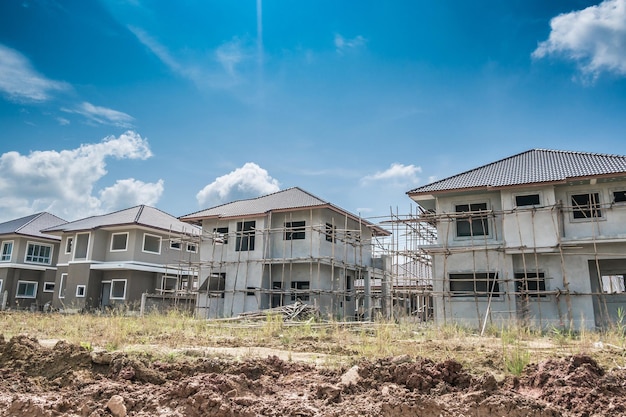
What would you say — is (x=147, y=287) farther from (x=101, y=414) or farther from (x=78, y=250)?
(x=101, y=414)

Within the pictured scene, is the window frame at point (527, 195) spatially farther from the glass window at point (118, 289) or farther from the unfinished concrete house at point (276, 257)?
the glass window at point (118, 289)

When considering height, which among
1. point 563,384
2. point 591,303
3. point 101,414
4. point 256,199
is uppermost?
point 256,199

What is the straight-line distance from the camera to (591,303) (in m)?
16.6

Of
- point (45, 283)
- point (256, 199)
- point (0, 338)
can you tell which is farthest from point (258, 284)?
point (45, 283)

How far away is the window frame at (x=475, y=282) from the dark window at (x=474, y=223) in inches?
63.6

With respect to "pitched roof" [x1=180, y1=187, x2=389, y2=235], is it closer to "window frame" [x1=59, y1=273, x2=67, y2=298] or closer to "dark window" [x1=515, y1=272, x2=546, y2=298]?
"dark window" [x1=515, y1=272, x2=546, y2=298]

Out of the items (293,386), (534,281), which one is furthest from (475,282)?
(293,386)

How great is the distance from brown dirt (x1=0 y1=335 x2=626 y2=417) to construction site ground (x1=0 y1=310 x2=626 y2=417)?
12mm

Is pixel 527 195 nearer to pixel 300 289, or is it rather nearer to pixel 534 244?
pixel 534 244

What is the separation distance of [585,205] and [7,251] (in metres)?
38.4

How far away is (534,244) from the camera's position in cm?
1695

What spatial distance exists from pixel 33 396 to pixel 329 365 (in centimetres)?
411

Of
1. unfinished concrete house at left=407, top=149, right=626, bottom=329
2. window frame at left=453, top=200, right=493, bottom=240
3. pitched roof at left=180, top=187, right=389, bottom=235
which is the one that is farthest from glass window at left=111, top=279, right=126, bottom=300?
window frame at left=453, top=200, right=493, bottom=240

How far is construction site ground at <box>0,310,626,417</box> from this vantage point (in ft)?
17.1
